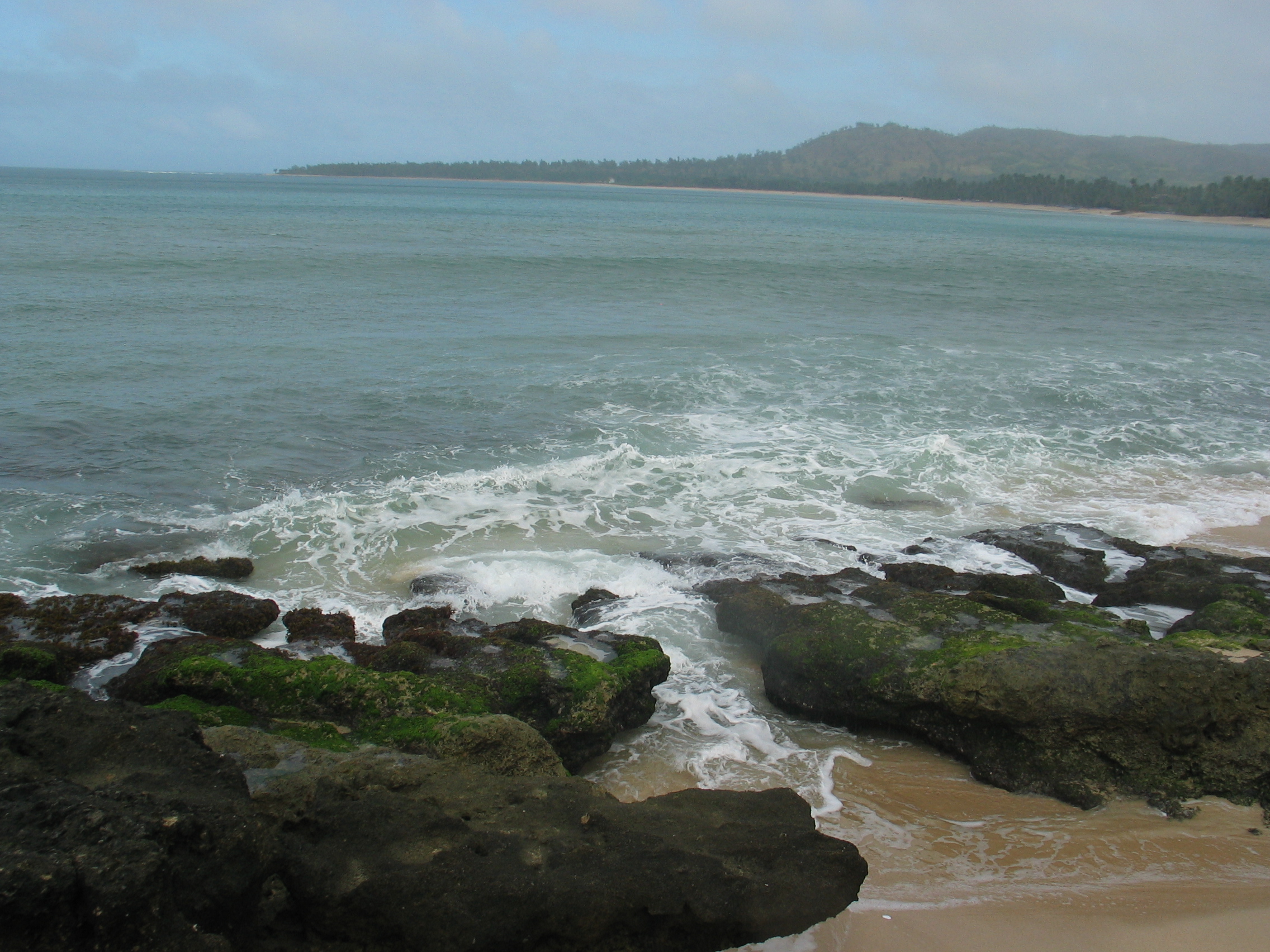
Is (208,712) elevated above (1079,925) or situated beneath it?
elevated above

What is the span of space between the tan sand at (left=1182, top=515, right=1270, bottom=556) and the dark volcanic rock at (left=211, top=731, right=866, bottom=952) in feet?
31.4

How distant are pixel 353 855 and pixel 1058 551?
31.2ft

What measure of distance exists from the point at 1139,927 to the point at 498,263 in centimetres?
3700

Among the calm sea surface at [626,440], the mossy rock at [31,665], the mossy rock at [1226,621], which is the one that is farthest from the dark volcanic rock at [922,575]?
the mossy rock at [31,665]

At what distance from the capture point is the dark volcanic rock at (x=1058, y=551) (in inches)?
400

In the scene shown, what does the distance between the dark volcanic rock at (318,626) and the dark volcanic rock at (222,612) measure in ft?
0.82

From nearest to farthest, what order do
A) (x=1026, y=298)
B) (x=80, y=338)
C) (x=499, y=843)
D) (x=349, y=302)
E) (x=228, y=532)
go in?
1. (x=499, y=843)
2. (x=228, y=532)
3. (x=80, y=338)
4. (x=349, y=302)
5. (x=1026, y=298)

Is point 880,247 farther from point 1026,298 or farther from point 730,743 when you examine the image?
point 730,743

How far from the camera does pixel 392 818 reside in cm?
437

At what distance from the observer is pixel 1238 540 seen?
11.8m

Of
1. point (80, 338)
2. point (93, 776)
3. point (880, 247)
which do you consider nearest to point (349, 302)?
point (80, 338)

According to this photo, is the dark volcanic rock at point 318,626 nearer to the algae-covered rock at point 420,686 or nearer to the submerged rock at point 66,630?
the algae-covered rock at point 420,686

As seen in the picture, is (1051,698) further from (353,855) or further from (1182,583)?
(353,855)

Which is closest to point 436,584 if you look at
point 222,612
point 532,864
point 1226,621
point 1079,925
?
point 222,612
